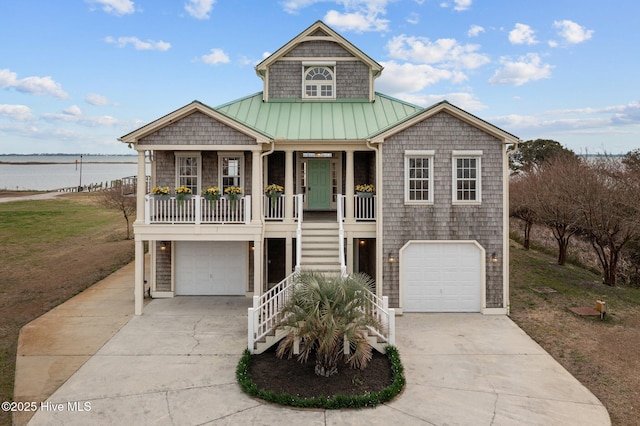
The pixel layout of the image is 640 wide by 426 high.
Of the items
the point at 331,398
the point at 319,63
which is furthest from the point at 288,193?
the point at 331,398

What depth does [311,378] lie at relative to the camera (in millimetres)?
8398

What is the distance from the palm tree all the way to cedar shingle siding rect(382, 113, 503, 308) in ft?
16.2

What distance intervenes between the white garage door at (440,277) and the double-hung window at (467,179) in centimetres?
158

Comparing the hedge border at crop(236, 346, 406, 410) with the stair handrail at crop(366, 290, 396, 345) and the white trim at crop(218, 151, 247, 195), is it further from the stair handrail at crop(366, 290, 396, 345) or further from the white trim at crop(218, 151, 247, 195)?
the white trim at crop(218, 151, 247, 195)

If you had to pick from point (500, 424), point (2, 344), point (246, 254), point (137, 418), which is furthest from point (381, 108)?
point (2, 344)

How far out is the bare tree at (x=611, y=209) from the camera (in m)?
15.5

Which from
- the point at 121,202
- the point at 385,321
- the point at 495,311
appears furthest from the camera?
the point at 121,202

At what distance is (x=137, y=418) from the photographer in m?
7.04

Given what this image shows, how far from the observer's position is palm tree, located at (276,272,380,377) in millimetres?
8156

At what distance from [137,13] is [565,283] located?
25.6 metres

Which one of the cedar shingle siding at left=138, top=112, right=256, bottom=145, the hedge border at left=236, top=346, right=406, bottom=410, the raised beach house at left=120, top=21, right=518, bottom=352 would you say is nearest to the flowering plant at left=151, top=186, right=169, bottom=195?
the raised beach house at left=120, top=21, right=518, bottom=352

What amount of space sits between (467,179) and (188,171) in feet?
32.9

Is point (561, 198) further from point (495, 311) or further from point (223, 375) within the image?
point (223, 375)

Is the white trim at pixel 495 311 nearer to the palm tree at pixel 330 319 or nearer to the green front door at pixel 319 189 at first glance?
the palm tree at pixel 330 319
